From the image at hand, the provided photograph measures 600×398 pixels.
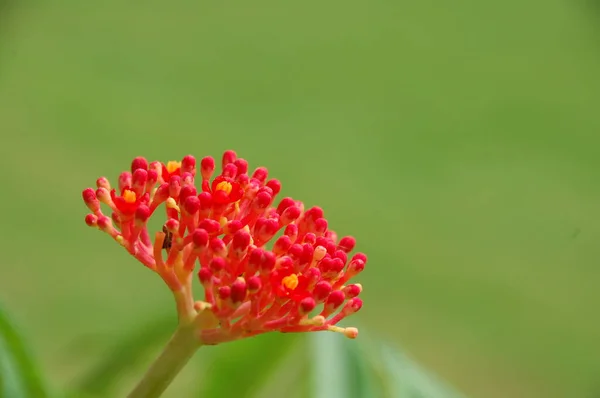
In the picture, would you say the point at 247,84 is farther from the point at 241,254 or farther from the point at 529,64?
the point at 241,254

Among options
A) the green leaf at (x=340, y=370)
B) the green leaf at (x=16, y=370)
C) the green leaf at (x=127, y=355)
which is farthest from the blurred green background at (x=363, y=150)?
the green leaf at (x=16, y=370)

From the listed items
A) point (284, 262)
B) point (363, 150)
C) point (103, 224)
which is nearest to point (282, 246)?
point (284, 262)

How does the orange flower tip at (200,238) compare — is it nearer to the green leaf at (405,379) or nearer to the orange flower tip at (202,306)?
the orange flower tip at (202,306)

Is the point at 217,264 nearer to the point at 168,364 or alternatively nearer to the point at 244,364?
the point at 168,364

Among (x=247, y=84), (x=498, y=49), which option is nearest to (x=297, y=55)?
(x=247, y=84)

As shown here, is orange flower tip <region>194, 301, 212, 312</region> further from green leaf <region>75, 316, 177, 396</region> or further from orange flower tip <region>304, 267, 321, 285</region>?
green leaf <region>75, 316, 177, 396</region>

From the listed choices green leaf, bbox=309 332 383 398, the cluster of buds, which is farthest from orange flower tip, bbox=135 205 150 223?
green leaf, bbox=309 332 383 398
